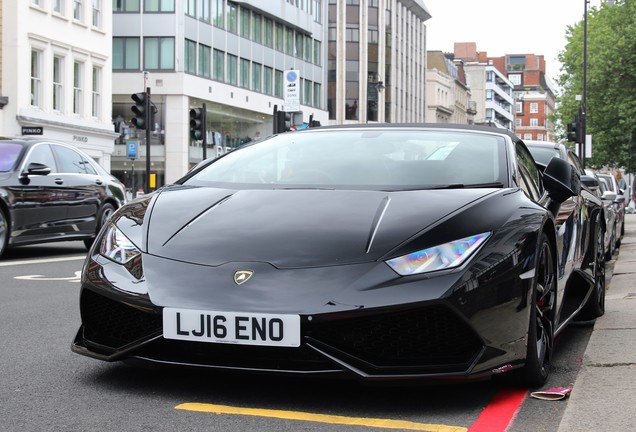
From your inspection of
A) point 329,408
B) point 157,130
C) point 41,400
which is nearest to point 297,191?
point 329,408

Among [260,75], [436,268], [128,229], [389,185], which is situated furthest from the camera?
[260,75]

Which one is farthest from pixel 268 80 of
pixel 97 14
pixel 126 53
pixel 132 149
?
pixel 97 14

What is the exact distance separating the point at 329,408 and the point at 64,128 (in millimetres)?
38049

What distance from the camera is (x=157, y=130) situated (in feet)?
173

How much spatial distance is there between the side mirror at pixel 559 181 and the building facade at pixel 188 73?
42521 mm

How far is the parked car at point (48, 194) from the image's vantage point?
12586 mm

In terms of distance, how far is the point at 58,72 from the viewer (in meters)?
41.2

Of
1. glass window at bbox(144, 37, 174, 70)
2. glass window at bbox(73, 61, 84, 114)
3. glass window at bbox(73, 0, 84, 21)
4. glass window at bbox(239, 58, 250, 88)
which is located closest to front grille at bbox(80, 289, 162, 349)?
glass window at bbox(73, 61, 84, 114)

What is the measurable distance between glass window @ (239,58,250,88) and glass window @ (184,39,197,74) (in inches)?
245

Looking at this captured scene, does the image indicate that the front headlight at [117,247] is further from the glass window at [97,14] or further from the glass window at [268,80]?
the glass window at [268,80]

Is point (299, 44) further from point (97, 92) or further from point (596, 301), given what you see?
point (596, 301)

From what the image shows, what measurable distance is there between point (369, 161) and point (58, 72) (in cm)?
3795

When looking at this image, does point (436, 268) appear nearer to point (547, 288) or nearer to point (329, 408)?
point (329, 408)

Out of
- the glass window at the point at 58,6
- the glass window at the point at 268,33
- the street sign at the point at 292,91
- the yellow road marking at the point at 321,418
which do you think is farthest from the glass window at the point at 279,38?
the yellow road marking at the point at 321,418
